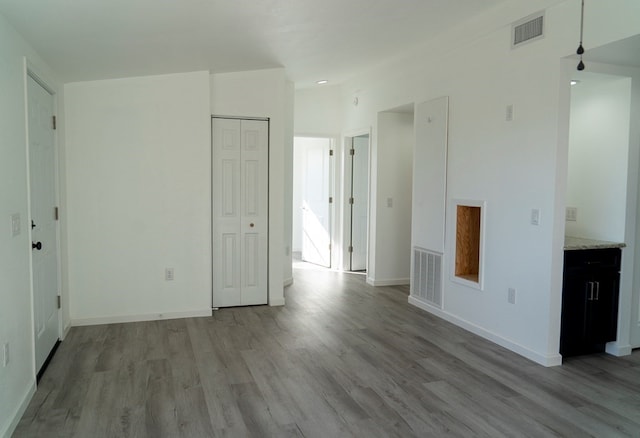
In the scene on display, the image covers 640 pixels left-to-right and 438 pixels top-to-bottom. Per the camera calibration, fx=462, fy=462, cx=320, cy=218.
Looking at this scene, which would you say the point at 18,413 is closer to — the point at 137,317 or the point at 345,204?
the point at 137,317

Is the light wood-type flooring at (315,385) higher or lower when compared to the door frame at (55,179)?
lower

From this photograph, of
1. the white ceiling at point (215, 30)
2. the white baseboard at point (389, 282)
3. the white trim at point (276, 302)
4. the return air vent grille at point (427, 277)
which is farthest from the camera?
the white baseboard at point (389, 282)

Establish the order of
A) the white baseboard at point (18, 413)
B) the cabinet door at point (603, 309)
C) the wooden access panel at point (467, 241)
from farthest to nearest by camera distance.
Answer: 1. the wooden access panel at point (467, 241)
2. the cabinet door at point (603, 309)
3. the white baseboard at point (18, 413)

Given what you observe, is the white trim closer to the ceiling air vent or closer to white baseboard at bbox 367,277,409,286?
white baseboard at bbox 367,277,409,286

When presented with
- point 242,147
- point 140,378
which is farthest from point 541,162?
point 140,378

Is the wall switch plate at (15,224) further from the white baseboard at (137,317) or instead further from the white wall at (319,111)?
the white wall at (319,111)

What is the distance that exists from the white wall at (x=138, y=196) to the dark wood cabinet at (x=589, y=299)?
3.30 m

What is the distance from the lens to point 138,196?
4.50 meters

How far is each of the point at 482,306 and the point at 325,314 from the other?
1.60 metres

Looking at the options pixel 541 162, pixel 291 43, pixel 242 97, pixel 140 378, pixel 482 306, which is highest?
pixel 291 43

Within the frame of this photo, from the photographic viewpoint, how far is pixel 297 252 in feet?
30.6

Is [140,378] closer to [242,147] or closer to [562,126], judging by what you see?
[242,147]

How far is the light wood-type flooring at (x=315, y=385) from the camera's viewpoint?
103 inches

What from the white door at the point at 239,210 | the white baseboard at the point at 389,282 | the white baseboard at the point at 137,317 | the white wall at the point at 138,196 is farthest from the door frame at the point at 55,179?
the white baseboard at the point at 389,282
